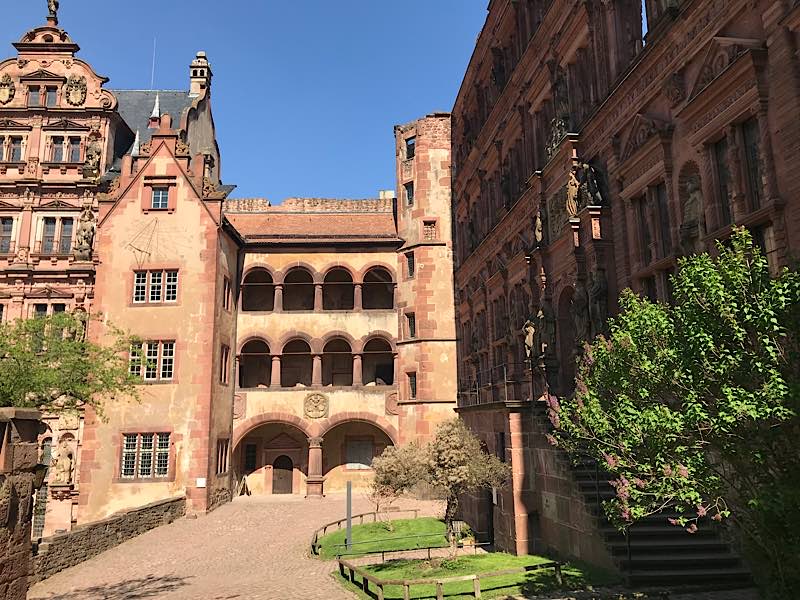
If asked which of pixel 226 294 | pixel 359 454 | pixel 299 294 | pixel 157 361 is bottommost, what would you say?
pixel 359 454

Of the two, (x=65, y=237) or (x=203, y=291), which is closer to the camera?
(x=203, y=291)

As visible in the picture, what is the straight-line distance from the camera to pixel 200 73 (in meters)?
40.1

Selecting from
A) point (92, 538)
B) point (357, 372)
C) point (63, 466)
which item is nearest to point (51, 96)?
point (63, 466)

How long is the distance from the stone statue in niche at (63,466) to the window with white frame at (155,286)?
729 cm

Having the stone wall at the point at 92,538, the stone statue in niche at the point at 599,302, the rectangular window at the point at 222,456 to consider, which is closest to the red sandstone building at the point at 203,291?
the rectangular window at the point at 222,456

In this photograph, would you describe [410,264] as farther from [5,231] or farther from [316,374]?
[5,231]

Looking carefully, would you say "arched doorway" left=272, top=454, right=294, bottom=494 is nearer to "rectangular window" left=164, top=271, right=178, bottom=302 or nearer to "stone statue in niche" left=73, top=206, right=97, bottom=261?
"rectangular window" left=164, top=271, right=178, bottom=302

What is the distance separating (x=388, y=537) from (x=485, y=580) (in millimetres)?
8859

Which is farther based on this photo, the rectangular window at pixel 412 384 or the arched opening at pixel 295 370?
the arched opening at pixel 295 370

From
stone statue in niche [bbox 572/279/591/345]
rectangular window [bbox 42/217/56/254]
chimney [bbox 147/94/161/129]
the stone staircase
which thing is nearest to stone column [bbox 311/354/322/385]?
rectangular window [bbox 42/217/56/254]

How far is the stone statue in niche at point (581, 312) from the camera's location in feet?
53.8

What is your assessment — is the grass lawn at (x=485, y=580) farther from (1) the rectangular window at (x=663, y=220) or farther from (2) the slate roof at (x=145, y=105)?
(2) the slate roof at (x=145, y=105)

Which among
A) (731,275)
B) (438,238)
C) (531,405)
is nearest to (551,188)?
(531,405)

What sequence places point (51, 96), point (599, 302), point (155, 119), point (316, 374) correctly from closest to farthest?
point (599, 302) < point (51, 96) < point (316, 374) < point (155, 119)
